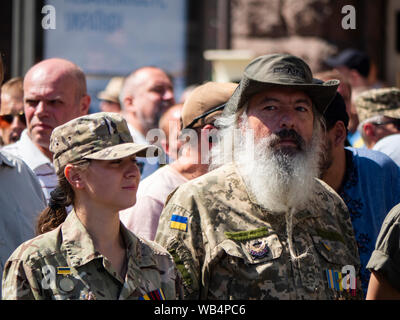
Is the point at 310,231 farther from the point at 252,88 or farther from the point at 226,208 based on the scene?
the point at 252,88

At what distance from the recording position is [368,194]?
4184 mm

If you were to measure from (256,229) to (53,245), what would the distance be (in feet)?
3.01

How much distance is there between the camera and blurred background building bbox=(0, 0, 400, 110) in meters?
8.52

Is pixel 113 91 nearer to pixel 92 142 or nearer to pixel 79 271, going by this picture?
pixel 92 142

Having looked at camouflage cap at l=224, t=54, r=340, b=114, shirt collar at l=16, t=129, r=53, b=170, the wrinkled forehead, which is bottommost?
shirt collar at l=16, t=129, r=53, b=170

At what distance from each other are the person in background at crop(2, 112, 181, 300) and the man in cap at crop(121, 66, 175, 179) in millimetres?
3180

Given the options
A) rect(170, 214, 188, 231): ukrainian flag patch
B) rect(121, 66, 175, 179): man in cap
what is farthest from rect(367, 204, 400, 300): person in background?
rect(121, 66, 175, 179): man in cap

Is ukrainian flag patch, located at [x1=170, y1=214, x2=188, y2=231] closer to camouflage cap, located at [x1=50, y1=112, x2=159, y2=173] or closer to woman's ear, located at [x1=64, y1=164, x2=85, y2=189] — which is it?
camouflage cap, located at [x1=50, y1=112, x2=159, y2=173]

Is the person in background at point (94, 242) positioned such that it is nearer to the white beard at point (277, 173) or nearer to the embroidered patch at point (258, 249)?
the embroidered patch at point (258, 249)

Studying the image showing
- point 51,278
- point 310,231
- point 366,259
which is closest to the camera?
point 51,278

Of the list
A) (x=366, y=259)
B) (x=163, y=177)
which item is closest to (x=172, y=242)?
(x=163, y=177)

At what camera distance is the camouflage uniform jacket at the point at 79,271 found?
2.86 metres

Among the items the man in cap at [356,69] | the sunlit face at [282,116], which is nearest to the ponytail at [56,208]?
the sunlit face at [282,116]

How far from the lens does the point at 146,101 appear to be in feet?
21.2
